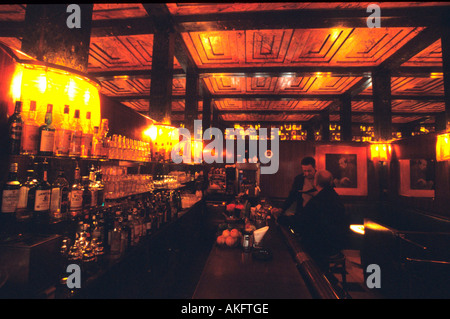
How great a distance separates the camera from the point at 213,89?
787 centimetres

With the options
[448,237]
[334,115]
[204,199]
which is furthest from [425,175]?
[204,199]

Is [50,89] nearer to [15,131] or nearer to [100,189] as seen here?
[15,131]

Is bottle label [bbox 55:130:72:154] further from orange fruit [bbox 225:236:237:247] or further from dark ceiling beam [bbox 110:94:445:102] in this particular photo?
dark ceiling beam [bbox 110:94:445:102]

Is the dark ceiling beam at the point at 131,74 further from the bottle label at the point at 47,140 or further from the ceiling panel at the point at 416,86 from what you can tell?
the ceiling panel at the point at 416,86

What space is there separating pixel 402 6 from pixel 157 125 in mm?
5071

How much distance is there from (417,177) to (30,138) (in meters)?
8.30

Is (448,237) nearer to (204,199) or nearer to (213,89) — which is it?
(204,199)

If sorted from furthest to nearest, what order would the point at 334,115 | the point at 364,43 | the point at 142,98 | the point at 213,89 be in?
the point at 334,115
the point at 142,98
the point at 213,89
the point at 364,43

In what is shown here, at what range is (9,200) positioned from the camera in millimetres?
1323

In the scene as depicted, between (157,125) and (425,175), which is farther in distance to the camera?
(425,175)

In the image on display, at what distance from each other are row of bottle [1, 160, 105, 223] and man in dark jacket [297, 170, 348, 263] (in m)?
2.55

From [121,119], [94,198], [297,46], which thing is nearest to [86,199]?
[94,198]

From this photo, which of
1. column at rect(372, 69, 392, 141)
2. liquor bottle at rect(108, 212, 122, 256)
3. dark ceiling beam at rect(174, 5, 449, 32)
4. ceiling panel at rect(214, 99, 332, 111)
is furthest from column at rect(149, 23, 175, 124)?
column at rect(372, 69, 392, 141)

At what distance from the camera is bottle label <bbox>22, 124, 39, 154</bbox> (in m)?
1.37
